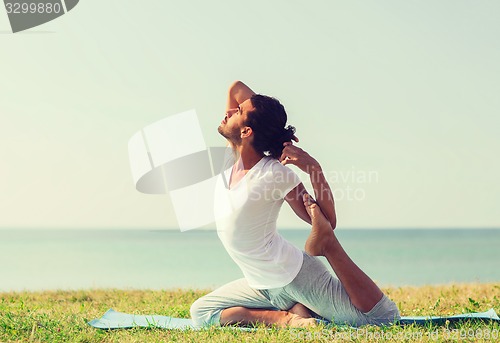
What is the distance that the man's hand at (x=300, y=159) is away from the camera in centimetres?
411

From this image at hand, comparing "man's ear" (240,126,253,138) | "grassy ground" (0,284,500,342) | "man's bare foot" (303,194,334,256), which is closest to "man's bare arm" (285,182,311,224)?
"man's bare foot" (303,194,334,256)

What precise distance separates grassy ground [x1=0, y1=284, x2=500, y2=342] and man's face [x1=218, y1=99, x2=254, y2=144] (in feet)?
4.25

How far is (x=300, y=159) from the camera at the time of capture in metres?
4.13

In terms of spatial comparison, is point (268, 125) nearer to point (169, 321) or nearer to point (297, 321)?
point (297, 321)

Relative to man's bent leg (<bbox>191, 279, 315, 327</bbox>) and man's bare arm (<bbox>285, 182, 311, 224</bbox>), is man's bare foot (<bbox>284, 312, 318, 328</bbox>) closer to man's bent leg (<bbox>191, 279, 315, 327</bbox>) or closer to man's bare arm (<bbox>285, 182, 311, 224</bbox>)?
man's bent leg (<bbox>191, 279, 315, 327</bbox>)

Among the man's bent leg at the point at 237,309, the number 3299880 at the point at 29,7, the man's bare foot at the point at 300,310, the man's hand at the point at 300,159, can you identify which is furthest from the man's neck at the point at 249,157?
the number 3299880 at the point at 29,7

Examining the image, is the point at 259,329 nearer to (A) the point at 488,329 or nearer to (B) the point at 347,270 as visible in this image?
(B) the point at 347,270

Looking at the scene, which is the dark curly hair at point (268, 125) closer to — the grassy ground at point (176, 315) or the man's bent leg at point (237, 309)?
the man's bent leg at point (237, 309)

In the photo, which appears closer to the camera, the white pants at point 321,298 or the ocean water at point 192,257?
the white pants at point 321,298

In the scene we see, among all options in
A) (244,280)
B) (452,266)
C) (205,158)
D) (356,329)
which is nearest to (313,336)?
(356,329)

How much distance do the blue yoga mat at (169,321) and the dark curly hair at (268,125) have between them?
1.38m

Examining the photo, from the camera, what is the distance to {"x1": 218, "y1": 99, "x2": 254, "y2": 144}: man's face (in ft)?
14.1

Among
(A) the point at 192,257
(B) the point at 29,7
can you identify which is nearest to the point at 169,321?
(B) the point at 29,7

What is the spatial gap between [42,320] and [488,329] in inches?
124
